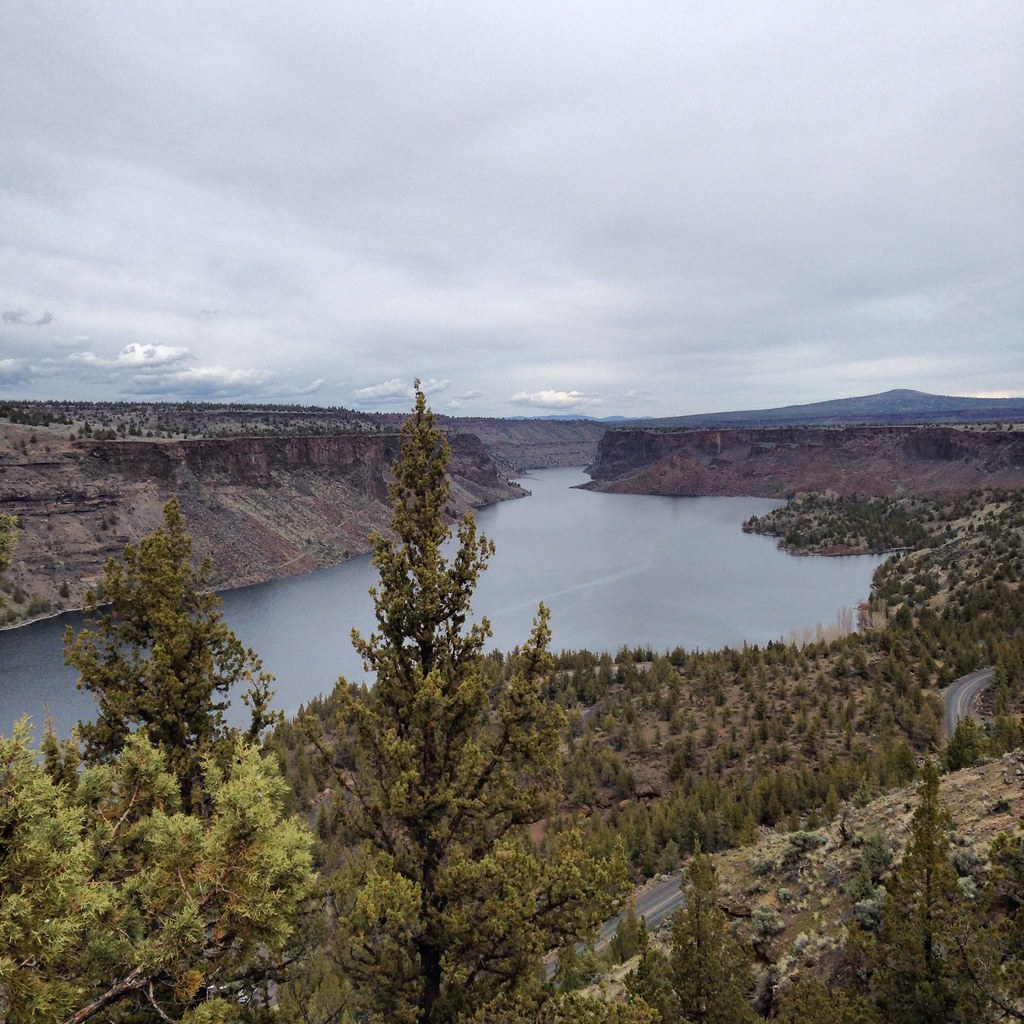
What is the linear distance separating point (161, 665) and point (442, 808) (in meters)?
4.73

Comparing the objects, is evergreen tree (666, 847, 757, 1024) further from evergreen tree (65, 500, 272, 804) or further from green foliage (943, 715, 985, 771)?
green foliage (943, 715, 985, 771)

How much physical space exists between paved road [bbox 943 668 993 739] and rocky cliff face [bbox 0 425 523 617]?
5509 centimetres

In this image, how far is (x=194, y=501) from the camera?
7088 cm

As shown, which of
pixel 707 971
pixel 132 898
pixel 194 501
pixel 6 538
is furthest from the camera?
pixel 194 501

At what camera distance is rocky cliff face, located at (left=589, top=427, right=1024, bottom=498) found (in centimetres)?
9275

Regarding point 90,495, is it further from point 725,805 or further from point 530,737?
point 530,737

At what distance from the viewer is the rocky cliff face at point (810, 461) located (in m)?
92.8

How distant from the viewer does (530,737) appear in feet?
22.0

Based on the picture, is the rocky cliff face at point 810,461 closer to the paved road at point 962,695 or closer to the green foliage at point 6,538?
the paved road at point 962,695

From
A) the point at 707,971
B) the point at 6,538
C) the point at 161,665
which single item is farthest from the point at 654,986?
the point at 6,538

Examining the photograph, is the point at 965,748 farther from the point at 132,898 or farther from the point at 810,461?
the point at 810,461

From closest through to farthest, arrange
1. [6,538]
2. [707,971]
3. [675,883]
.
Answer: [6,538]
[707,971]
[675,883]

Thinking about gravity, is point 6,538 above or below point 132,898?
above

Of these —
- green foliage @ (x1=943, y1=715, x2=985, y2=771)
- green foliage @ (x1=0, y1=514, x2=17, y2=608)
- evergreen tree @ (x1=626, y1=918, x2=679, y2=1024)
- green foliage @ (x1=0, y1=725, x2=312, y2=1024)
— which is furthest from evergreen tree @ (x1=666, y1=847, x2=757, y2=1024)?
green foliage @ (x1=0, y1=514, x2=17, y2=608)
